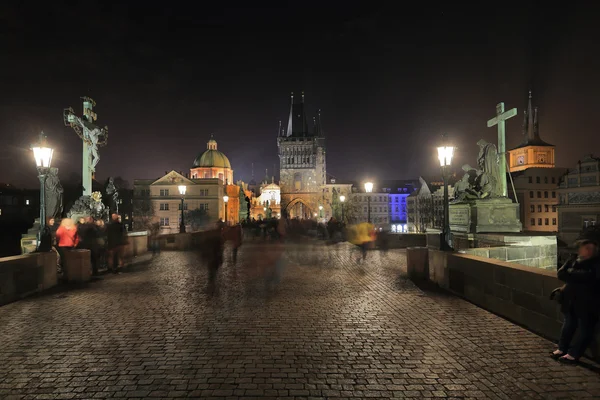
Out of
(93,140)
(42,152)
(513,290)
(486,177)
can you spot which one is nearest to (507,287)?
(513,290)

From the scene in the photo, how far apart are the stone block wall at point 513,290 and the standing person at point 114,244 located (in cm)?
988

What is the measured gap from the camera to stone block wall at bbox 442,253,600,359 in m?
5.66

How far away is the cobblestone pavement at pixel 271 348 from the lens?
420cm

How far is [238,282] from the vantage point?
10.2 meters

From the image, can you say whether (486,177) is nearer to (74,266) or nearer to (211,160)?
(74,266)

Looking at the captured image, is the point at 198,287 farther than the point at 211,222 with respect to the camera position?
No

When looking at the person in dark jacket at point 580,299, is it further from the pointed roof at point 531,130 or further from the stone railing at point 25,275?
the pointed roof at point 531,130

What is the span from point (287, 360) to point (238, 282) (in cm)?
546

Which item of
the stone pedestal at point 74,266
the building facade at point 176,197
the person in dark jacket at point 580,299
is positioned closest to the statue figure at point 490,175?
the person in dark jacket at point 580,299

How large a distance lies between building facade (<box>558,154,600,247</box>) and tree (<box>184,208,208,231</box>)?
5418 centimetres

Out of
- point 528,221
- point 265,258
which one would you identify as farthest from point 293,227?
point 528,221

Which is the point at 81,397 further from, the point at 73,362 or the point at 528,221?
the point at 528,221

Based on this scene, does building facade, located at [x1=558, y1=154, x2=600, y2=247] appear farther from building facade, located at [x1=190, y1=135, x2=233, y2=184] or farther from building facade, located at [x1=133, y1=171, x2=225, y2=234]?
building facade, located at [x1=190, y1=135, x2=233, y2=184]

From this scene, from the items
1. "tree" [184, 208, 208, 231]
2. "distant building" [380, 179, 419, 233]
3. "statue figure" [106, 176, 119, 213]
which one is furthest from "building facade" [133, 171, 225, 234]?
"distant building" [380, 179, 419, 233]
